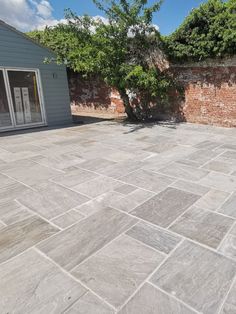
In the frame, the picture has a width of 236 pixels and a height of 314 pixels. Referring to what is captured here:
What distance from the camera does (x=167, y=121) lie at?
784cm

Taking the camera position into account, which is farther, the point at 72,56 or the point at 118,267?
the point at 72,56

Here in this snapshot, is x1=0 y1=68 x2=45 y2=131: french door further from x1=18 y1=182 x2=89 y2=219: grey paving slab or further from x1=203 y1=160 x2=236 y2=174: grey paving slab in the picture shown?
x1=203 y1=160 x2=236 y2=174: grey paving slab

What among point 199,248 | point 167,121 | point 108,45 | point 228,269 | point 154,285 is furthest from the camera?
point 167,121

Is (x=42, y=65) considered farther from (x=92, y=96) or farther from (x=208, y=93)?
(x=208, y=93)

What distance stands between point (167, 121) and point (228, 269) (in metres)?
6.45

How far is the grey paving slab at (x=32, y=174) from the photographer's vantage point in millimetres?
3404

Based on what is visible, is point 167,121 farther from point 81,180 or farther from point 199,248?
point 199,248

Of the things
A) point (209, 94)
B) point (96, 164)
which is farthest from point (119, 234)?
point (209, 94)

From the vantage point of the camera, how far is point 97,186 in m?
3.16

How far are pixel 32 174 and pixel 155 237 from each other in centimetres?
224

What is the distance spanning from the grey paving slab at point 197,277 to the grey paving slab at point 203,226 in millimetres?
150

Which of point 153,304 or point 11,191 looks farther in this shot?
point 11,191

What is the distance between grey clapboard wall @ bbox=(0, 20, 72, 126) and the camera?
6.57m

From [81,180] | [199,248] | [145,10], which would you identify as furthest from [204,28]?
[199,248]
